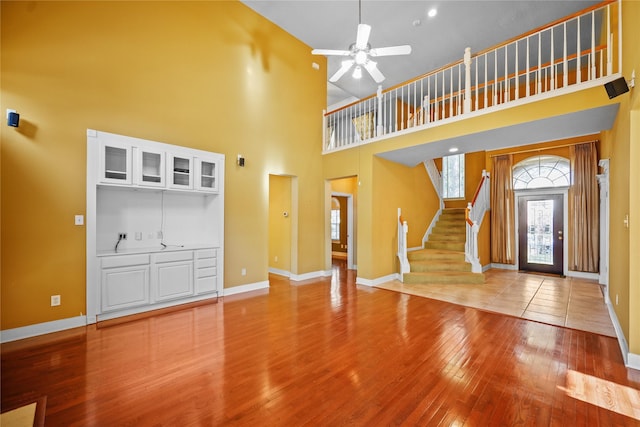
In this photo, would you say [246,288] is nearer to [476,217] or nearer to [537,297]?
[537,297]

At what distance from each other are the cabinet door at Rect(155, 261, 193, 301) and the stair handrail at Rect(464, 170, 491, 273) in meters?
5.76

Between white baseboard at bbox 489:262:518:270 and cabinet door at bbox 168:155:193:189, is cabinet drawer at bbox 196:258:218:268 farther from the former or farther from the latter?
white baseboard at bbox 489:262:518:270

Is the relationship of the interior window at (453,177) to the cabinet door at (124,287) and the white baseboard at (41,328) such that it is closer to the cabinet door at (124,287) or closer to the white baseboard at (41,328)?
the cabinet door at (124,287)

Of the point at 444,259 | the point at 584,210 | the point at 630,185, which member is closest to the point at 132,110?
the point at 630,185

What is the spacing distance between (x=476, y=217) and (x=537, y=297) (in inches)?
109

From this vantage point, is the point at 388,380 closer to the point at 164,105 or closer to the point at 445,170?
the point at 164,105

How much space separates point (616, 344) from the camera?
304cm

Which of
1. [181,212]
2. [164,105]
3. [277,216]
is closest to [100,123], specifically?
[164,105]

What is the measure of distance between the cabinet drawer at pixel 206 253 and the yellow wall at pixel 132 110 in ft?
1.35

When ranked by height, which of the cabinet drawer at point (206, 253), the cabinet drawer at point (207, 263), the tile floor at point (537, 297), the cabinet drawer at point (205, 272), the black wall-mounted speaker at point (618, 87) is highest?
the black wall-mounted speaker at point (618, 87)

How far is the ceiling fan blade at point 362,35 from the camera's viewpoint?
3307mm

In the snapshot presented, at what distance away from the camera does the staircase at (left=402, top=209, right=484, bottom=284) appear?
19.0ft

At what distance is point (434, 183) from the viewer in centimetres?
816

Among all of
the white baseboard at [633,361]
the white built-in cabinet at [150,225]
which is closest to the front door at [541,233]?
the white baseboard at [633,361]
